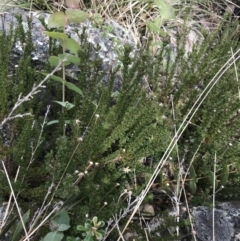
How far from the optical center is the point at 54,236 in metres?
1.38

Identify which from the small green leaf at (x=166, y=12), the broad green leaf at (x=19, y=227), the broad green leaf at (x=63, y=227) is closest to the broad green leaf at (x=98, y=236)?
the broad green leaf at (x=63, y=227)

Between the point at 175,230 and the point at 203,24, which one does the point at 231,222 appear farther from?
the point at 203,24

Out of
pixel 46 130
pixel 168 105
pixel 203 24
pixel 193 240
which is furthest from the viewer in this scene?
pixel 203 24

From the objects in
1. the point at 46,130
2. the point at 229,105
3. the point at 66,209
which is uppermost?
the point at 229,105

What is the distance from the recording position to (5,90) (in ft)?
5.61

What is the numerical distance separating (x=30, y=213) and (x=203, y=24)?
2.45 m

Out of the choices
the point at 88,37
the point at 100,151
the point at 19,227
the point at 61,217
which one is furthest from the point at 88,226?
the point at 88,37

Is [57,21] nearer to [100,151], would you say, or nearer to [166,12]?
[100,151]

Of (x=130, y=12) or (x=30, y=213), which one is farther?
(x=130, y=12)

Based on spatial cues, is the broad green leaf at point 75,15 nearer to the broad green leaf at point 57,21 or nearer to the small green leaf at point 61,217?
the broad green leaf at point 57,21

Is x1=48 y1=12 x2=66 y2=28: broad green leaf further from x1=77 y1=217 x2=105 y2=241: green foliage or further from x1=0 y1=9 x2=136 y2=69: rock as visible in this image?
x1=77 y1=217 x2=105 y2=241: green foliage

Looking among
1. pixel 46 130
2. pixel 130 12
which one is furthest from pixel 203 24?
pixel 46 130

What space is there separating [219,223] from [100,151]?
57cm

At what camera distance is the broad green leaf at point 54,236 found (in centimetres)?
137
